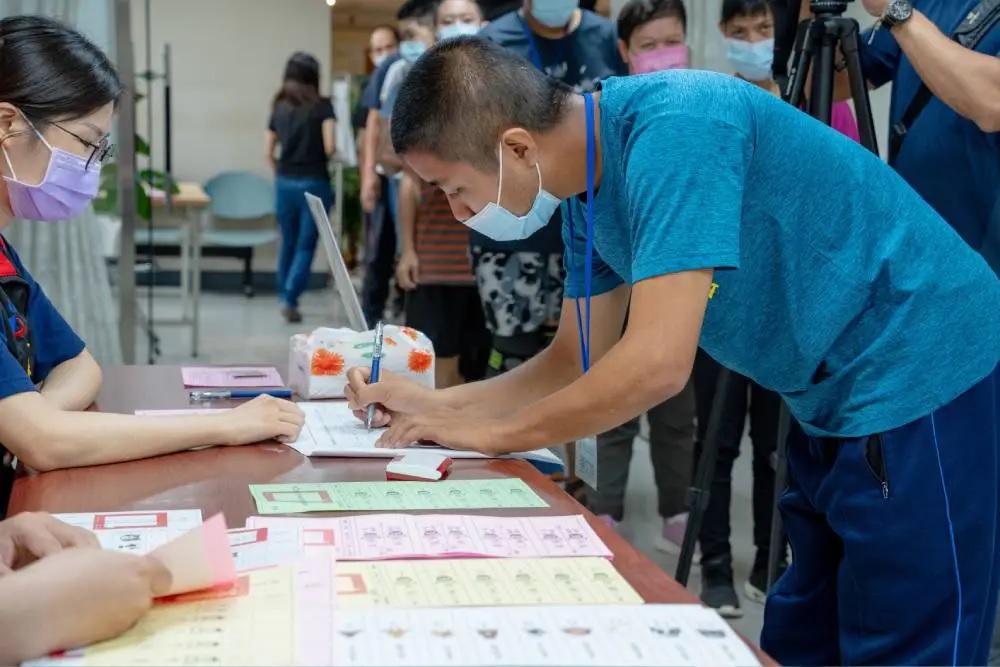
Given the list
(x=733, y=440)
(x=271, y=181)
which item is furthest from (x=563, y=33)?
(x=271, y=181)

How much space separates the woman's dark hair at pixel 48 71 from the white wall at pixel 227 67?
5778 mm

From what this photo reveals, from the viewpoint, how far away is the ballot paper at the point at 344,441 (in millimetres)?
1380

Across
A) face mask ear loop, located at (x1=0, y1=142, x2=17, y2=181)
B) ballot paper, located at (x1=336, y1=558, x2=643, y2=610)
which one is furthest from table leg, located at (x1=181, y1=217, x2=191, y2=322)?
ballot paper, located at (x1=336, y1=558, x2=643, y2=610)

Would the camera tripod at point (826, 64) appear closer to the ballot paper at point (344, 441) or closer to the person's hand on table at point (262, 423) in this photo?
the ballot paper at point (344, 441)

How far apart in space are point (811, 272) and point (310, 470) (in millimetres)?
619

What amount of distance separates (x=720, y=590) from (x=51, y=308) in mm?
1586

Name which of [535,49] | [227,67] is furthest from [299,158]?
[535,49]

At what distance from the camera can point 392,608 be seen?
34.3 inches

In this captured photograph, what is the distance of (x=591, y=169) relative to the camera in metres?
1.23

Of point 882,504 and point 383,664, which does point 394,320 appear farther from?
point 383,664

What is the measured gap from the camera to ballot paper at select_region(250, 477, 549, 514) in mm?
1149

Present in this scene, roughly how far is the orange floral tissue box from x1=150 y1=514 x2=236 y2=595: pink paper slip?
0.77 m

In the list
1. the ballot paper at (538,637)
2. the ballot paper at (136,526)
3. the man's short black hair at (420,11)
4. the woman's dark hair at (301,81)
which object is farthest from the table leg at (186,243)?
the ballot paper at (538,637)

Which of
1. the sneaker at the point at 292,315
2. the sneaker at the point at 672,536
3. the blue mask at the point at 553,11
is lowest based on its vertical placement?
the sneaker at the point at 292,315
